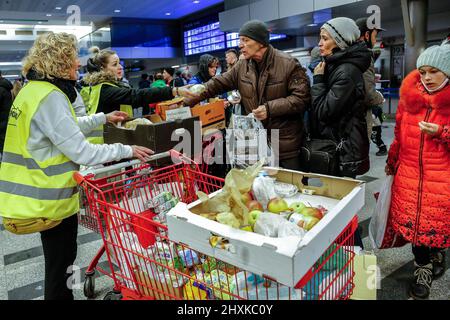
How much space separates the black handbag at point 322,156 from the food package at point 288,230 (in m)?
1.16

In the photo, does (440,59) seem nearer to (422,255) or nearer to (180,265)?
(422,255)

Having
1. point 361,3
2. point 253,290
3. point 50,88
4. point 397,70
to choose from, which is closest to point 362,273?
point 253,290

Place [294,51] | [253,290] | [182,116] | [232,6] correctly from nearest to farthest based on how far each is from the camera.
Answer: [253,290] → [182,116] → [232,6] → [294,51]

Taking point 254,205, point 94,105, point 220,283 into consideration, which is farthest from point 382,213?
point 94,105

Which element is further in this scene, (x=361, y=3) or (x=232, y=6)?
(x=232, y=6)

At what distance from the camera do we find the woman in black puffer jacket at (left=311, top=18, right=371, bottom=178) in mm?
2104

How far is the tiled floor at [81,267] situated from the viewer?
7.32ft

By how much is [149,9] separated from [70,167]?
10479 mm

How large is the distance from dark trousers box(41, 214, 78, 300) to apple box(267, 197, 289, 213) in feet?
3.36

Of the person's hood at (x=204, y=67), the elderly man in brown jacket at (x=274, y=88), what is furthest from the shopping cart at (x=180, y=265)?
the person's hood at (x=204, y=67)

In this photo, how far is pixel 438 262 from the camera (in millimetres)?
2344

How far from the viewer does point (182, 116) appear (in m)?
2.47

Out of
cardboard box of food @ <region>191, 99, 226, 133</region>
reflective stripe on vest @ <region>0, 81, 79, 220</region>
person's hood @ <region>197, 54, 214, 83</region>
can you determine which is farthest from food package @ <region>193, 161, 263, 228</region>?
person's hood @ <region>197, 54, 214, 83</region>

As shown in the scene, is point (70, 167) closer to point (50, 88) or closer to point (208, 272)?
point (50, 88)
